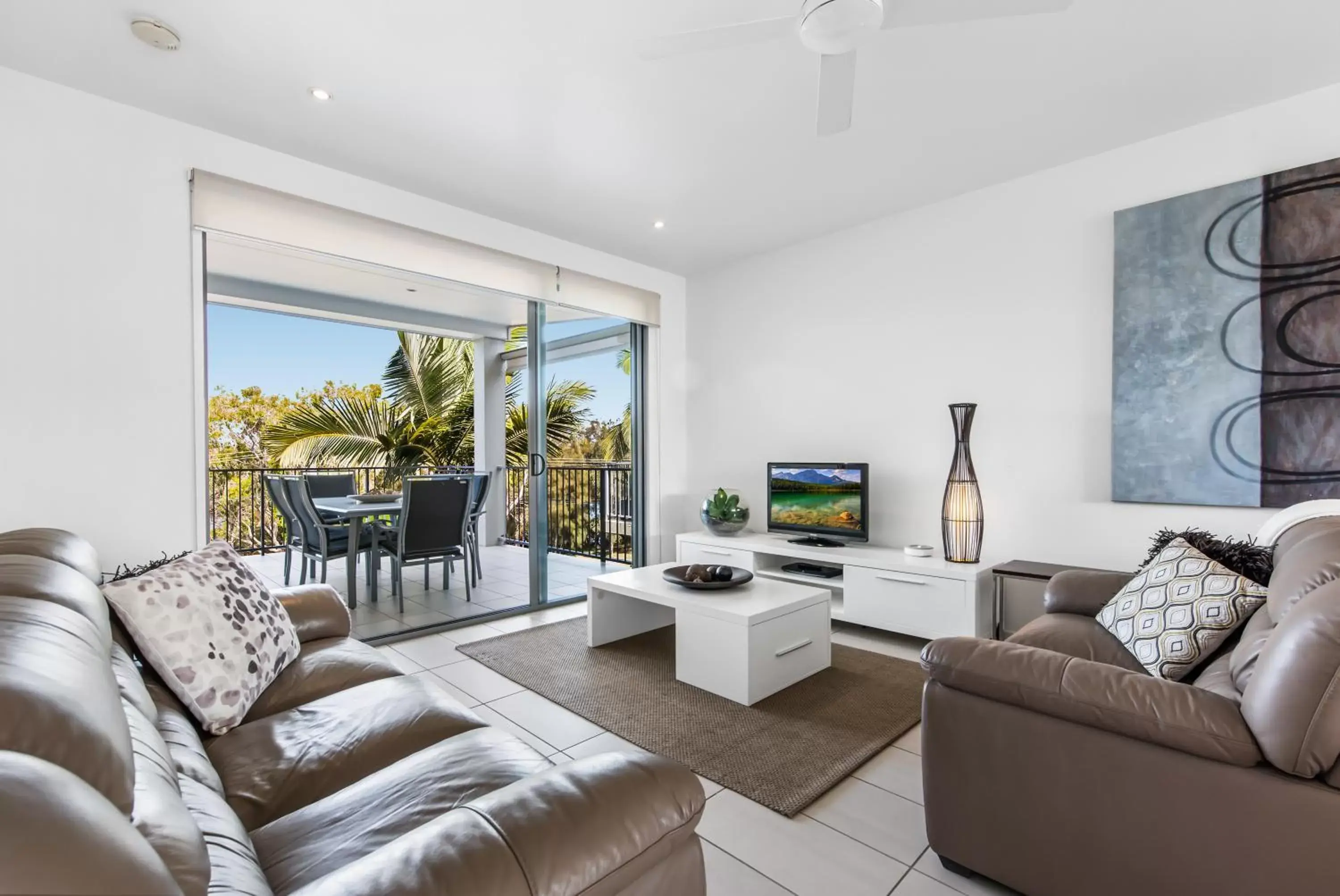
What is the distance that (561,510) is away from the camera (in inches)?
238

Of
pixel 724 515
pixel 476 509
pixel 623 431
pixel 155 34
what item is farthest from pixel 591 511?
pixel 155 34

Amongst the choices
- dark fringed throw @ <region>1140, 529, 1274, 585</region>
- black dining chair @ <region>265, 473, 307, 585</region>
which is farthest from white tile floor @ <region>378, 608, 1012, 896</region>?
black dining chair @ <region>265, 473, 307, 585</region>

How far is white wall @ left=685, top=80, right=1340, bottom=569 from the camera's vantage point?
2924 millimetres

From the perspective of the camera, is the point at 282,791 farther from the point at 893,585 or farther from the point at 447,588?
the point at 447,588

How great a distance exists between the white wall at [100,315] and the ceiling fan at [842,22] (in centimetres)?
235

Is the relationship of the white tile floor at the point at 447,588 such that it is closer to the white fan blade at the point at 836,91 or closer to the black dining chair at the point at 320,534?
the black dining chair at the point at 320,534

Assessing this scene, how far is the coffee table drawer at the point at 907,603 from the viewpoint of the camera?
317cm

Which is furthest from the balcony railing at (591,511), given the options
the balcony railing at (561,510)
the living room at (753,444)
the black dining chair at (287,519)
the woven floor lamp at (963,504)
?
the woven floor lamp at (963,504)

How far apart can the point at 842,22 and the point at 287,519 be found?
4.70m

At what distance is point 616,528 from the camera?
562 centimetres

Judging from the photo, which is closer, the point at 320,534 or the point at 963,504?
the point at 963,504

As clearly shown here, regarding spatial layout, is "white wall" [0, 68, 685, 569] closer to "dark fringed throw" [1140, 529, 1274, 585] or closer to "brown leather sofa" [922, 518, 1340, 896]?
"brown leather sofa" [922, 518, 1340, 896]

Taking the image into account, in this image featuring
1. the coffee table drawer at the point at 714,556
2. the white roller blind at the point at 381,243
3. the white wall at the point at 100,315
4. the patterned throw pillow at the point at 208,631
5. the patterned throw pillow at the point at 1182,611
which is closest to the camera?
the patterned throw pillow at the point at 208,631

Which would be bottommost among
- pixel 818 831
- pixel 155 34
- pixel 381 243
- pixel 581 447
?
pixel 818 831
